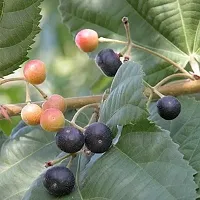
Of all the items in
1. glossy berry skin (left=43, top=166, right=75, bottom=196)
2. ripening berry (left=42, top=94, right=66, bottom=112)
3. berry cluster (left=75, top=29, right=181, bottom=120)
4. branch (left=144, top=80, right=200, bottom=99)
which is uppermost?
berry cluster (left=75, top=29, right=181, bottom=120)

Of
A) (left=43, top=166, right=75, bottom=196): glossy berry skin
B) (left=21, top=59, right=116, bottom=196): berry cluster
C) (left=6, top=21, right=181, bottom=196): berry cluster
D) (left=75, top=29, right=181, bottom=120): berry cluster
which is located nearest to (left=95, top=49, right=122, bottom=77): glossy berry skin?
(left=75, top=29, right=181, bottom=120): berry cluster

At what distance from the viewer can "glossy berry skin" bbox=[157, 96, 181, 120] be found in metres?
1.53

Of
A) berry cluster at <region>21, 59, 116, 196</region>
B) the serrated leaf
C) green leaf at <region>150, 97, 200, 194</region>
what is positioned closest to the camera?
the serrated leaf

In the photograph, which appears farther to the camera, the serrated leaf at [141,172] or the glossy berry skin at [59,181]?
the glossy berry skin at [59,181]

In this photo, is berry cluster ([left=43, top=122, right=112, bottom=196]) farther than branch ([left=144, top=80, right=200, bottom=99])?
No

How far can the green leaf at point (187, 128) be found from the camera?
1468mm

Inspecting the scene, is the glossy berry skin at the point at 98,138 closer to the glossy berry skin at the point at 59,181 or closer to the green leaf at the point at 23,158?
the glossy berry skin at the point at 59,181

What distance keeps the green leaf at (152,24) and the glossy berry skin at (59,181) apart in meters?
0.61

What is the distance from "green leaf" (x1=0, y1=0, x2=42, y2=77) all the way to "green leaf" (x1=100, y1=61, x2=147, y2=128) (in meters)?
0.26

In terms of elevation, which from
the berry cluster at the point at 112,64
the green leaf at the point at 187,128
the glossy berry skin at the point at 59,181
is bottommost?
the glossy berry skin at the point at 59,181

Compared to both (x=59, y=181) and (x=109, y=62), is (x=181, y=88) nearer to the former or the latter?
(x=109, y=62)

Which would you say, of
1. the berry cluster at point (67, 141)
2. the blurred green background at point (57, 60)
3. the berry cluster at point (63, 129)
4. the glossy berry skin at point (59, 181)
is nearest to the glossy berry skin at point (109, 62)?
the berry cluster at point (63, 129)

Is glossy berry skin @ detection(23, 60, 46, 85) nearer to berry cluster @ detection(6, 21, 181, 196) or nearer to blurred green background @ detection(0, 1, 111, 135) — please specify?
berry cluster @ detection(6, 21, 181, 196)

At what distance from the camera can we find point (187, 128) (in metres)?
1.58
